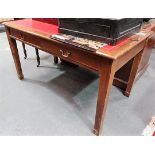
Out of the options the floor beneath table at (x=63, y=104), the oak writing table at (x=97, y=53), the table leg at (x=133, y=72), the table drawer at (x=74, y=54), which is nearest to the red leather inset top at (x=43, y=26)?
the oak writing table at (x=97, y=53)

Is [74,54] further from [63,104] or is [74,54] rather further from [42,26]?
[63,104]

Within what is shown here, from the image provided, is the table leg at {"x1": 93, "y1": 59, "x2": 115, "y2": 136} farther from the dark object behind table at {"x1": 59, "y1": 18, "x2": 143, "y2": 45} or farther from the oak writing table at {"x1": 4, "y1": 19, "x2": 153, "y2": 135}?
the dark object behind table at {"x1": 59, "y1": 18, "x2": 143, "y2": 45}

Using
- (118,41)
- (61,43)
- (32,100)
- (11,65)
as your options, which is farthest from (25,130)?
(11,65)

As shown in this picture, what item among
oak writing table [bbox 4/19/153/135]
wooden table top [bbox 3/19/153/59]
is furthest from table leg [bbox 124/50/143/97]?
wooden table top [bbox 3/19/153/59]

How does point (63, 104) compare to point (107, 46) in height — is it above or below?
below

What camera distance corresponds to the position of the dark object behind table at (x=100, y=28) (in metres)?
0.98

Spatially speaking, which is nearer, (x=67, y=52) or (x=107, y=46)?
(x=107, y=46)

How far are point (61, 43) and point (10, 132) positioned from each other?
34.9 inches

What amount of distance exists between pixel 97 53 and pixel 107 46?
12 cm

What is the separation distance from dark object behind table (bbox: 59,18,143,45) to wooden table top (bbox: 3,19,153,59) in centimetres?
5

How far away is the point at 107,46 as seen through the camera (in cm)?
102

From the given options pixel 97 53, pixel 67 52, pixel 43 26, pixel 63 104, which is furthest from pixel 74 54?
pixel 63 104

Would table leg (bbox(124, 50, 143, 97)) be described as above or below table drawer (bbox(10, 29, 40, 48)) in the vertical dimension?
below

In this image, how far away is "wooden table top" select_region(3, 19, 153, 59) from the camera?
0.94 meters
